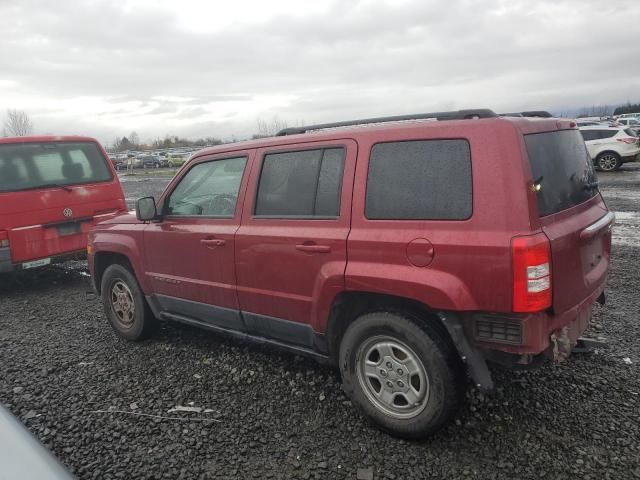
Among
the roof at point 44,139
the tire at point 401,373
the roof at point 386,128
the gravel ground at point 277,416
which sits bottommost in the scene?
the gravel ground at point 277,416

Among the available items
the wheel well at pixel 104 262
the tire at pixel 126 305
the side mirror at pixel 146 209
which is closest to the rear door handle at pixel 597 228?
the side mirror at pixel 146 209

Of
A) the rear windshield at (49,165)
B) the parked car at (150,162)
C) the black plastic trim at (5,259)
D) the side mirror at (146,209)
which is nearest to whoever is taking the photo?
the side mirror at (146,209)

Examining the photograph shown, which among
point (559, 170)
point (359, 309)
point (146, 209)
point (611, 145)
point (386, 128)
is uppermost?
point (386, 128)

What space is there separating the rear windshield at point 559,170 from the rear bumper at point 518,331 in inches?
22.1

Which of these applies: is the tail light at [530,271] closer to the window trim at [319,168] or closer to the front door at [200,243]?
the window trim at [319,168]

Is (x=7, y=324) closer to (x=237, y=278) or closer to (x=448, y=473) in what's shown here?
(x=237, y=278)

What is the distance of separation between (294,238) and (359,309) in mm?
626

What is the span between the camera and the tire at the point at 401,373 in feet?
9.29

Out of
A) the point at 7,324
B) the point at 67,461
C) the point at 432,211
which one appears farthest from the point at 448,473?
the point at 7,324

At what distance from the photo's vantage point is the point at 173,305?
441cm

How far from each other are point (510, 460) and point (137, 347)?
3347 millimetres

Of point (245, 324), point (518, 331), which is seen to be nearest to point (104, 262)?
point (245, 324)

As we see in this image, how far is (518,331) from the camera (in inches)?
103

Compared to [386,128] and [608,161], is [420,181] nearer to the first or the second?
[386,128]
